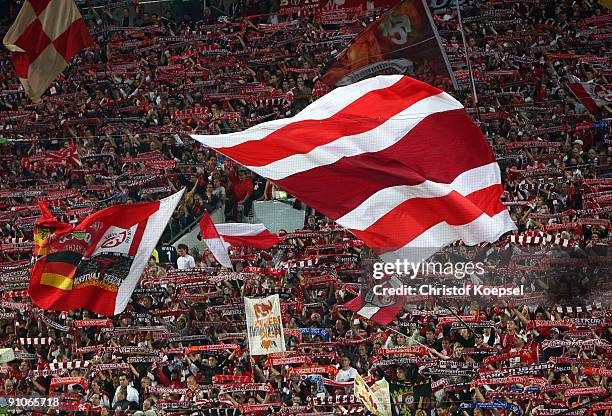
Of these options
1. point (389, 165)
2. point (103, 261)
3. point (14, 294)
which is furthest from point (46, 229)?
point (389, 165)

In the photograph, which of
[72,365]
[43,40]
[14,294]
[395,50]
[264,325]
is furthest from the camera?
[43,40]

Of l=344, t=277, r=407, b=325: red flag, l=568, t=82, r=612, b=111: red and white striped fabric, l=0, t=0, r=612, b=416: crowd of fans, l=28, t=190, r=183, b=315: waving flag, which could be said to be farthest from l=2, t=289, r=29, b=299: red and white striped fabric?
l=568, t=82, r=612, b=111: red and white striped fabric

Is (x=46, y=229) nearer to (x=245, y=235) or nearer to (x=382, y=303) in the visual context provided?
(x=245, y=235)

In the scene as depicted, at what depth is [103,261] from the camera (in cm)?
1211

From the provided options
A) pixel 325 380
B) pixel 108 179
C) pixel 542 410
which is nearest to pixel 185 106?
pixel 108 179

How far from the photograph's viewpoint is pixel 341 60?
42.1 feet

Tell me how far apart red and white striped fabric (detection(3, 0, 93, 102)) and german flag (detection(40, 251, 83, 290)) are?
5.22 meters

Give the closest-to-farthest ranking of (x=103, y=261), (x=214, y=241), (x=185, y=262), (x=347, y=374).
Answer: (x=103, y=261) < (x=347, y=374) < (x=214, y=241) < (x=185, y=262)

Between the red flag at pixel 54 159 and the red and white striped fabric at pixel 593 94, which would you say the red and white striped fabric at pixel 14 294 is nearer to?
the red flag at pixel 54 159

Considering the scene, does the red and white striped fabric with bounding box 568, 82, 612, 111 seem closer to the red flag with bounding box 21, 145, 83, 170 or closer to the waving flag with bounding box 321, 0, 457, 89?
the waving flag with bounding box 321, 0, 457, 89

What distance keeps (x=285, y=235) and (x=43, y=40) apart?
185 inches

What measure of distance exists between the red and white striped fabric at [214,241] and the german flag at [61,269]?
2.52 metres

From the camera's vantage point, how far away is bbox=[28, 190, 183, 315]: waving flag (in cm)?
1205

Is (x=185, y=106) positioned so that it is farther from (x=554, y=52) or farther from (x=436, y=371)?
(x=436, y=371)
